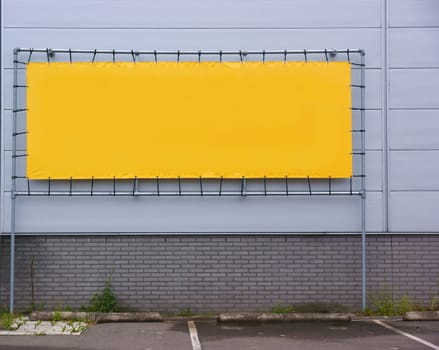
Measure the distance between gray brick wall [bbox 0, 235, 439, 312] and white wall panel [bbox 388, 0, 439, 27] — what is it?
3540 mm

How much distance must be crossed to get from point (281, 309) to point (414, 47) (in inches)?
184

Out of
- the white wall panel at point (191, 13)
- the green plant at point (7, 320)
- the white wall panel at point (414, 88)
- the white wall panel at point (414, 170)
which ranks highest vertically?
the white wall panel at point (191, 13)

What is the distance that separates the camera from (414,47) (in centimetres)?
989

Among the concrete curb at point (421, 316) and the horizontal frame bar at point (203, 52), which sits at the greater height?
the horizontal frame bar at point (203, 52)

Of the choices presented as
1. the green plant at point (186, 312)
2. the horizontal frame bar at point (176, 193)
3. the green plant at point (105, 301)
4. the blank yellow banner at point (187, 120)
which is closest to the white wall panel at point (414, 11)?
the blank yellow banner at point (187, 120)

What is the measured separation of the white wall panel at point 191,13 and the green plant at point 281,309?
4.43 metres

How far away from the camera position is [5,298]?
31.8ft

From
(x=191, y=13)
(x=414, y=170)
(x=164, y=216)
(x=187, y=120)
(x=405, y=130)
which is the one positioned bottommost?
(x=164, y=216)

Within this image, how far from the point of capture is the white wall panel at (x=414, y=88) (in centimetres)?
984

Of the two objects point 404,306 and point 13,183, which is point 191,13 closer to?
point 13,183

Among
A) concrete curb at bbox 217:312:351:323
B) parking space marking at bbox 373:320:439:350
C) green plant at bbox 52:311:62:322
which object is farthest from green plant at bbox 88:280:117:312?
parking space marking at bbox 373:320:439:350

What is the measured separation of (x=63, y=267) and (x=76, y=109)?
2.47 m

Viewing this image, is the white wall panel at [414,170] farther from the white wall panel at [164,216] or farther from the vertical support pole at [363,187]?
the white wall panel at [164,216]

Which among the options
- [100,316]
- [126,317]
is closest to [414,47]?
[126,317]
